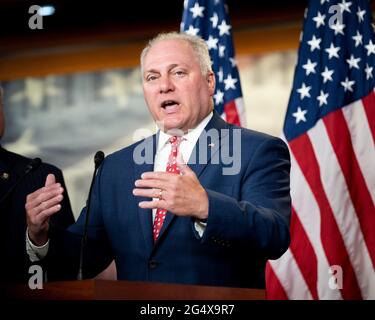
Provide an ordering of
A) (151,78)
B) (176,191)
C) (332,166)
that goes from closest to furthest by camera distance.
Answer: (176,191)
(151,78)
(332,166)

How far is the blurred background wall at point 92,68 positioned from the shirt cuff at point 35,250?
96.7 inches

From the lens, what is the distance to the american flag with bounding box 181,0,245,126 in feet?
12.4

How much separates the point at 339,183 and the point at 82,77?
2.25 m

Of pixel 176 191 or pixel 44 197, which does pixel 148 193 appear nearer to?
pixel 176 191

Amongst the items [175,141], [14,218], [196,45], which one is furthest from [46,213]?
A: [14,218]

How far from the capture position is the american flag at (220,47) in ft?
12.4

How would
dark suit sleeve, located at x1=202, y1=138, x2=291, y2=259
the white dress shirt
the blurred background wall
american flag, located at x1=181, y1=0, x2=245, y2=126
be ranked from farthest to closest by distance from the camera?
the blurred background wall, american flag, located at x1=181, y1=0, x2=245, y2=126, the white dress shirt, dark suit sleeve, located at x1=202, y1=138, x2=291, y2=259

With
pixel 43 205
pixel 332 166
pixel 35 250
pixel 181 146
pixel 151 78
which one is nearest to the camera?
pixel 43 205

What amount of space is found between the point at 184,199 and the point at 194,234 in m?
0.31

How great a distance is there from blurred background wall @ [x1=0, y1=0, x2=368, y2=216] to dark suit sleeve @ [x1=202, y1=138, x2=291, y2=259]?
2.14 m

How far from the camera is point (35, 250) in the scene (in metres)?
2.27

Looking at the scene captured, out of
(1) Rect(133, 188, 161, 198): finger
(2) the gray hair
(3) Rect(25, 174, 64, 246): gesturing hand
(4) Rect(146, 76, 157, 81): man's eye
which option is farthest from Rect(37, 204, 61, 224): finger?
(2) the gray hair

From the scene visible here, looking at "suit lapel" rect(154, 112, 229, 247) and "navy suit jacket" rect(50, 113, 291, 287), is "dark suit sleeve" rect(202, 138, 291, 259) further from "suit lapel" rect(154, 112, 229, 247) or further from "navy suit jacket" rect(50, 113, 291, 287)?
"suit lapel" rect(154, 112, 229, 247)

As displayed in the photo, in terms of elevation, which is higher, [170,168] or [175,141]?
[175,141]
